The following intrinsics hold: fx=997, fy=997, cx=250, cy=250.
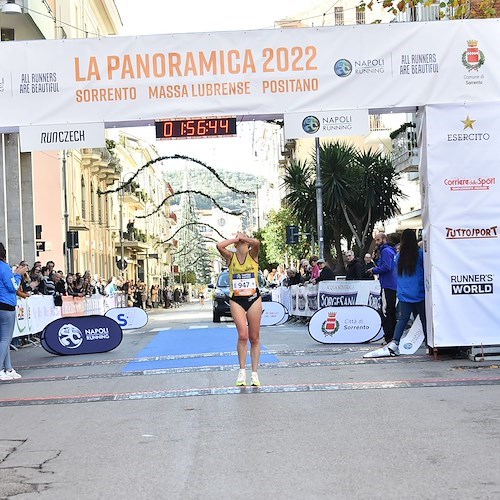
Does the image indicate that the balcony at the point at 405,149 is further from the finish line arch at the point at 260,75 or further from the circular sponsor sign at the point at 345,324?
A: the finish line arch at the point at 260,75

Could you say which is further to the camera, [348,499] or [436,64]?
[436,64]

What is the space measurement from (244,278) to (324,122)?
414cm

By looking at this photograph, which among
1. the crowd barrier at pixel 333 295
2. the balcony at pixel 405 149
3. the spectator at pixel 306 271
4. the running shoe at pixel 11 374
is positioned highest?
the balcony at pixel 405 149

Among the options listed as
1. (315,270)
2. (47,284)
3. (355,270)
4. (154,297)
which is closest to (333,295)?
(355,270)

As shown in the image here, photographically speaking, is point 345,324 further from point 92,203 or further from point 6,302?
point 92,203

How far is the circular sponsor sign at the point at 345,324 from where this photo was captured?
17766 mm

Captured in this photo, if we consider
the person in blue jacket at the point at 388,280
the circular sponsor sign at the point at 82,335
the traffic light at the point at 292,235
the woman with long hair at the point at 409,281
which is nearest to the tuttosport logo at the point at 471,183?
the woman with long hair at the point at 409,281

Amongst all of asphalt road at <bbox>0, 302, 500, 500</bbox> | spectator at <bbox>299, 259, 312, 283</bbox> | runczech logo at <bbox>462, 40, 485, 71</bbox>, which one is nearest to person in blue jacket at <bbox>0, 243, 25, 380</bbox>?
asphalt road at <bbox>0, 302, 500, 500</bbox>

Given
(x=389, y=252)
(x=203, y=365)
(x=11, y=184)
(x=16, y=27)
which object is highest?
(x=16, y=27)

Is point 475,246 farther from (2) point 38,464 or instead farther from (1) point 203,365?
(2) point 38,464

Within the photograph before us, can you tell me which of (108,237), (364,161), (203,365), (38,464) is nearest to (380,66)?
(203,365)

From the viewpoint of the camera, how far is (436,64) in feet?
48.1

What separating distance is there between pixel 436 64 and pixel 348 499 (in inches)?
398

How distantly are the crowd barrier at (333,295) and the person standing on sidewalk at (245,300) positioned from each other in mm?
9498
